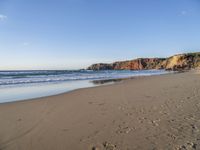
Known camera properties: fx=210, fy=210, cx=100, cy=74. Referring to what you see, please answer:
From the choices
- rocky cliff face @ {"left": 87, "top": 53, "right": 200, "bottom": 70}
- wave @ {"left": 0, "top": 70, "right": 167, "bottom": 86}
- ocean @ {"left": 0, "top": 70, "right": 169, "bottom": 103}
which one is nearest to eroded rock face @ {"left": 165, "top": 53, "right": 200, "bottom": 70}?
rocky cliff face @ {"left": 87, "top": 53, "right": 200, "bottom": 70}

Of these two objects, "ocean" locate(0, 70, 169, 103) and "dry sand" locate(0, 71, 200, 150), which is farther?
"ocean" locate(0, 70, 169, 103)

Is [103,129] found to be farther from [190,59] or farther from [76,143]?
[190,59]

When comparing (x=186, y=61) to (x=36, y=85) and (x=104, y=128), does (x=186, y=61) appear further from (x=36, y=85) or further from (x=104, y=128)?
(x=104, y=128)

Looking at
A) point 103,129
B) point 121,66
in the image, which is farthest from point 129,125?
point 121,66

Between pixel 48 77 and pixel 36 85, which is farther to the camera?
pixel 48 77

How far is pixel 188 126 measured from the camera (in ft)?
15.8

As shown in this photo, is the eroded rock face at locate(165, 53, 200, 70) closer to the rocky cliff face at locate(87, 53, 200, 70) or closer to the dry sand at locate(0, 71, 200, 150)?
the rocky cliff face at locate(87, 53, 200, 70)

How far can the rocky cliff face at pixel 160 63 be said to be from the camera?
97238 mm

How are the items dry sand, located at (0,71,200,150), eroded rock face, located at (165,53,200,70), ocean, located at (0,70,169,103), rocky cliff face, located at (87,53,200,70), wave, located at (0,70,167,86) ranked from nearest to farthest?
dry sand, located at (0,71,200,150), ocean, located at (0,70,169,103), wave, located at (0,70,167,86), eroded rock face, located at (165,53,200,70), rocky cliff face, located at (87,53,200,70)

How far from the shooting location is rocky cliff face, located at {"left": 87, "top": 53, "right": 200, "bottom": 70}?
97238mm

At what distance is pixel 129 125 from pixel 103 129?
0.67 metres

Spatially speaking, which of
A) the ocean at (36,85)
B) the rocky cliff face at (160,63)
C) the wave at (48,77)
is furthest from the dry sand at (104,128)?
the rocky cliff face at (160,63)

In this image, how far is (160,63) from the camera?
129 metres

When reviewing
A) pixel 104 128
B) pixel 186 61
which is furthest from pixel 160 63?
pixel 104 128
